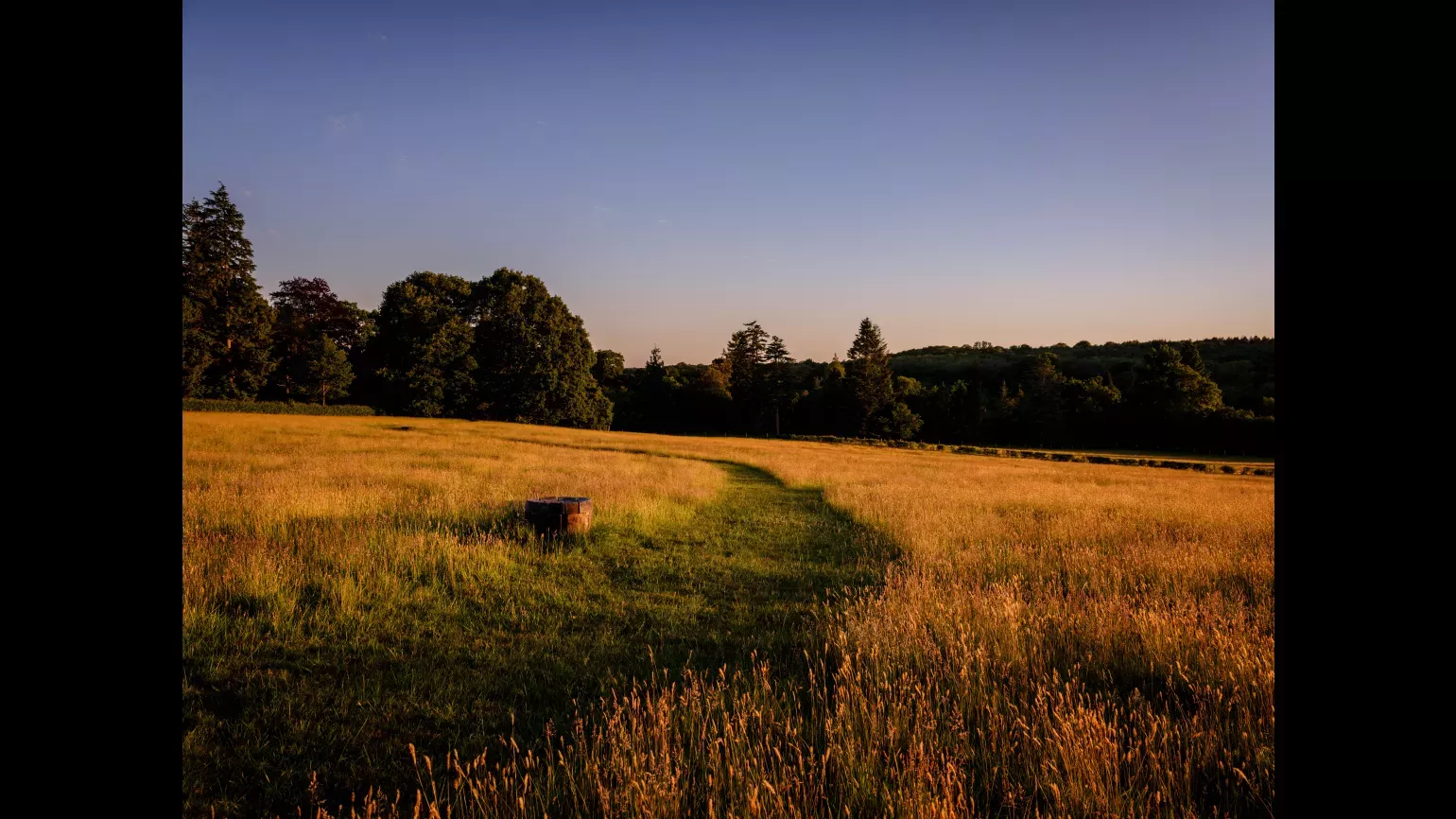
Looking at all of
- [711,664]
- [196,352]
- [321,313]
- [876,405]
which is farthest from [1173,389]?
[321,313]

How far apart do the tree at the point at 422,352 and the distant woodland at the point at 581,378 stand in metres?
0.17

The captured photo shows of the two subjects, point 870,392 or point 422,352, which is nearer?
point 422,352

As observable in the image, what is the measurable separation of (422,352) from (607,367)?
27.1 meters

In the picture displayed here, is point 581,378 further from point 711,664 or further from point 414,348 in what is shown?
point 711,664

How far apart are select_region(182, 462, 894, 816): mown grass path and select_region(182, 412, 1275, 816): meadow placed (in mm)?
27

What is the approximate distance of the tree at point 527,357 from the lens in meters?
56.8

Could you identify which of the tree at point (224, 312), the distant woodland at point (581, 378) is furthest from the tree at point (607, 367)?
the tree at point (224, 312)

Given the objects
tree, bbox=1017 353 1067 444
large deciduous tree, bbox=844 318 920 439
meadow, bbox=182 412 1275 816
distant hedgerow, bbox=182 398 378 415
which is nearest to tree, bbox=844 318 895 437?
large deciduous tree, bbox=844 318 920 439

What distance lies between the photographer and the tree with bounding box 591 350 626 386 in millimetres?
77250

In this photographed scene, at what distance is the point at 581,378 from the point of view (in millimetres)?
59188

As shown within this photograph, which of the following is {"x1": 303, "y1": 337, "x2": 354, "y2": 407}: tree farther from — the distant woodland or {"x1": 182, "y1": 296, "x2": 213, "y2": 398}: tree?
{"x1": 182, "y1": 296, "x2": 213, "y2": 398}: tree

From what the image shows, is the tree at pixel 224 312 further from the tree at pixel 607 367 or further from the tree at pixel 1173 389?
the tree at pixel 1173 389
